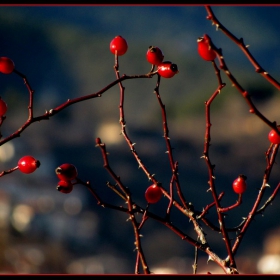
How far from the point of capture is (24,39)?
6.57m

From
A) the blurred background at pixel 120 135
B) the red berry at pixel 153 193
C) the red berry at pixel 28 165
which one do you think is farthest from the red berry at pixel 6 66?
the blurred background at pixel 120 135

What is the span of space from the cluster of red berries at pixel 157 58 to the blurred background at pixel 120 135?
3114mm

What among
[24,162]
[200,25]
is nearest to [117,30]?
[200,25]

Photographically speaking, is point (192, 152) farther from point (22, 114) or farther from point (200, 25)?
point (22, 114)

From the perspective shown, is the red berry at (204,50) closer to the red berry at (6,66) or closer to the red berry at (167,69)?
the red berry at (167,69)

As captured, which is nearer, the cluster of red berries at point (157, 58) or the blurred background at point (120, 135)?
the cluster of red berries at point (157, 58)

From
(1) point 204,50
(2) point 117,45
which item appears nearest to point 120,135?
(2) point 117,45

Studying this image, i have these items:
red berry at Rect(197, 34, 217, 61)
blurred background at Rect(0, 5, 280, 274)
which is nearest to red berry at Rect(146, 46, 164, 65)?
red berry at Rect(197, 34, 217, 61)

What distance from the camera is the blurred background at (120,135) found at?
4684mm

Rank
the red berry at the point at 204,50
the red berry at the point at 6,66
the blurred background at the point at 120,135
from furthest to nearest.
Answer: the blurred background at the point at 120,135 → the red berry at the point at 6,66 → the red berry at the point at 204,50

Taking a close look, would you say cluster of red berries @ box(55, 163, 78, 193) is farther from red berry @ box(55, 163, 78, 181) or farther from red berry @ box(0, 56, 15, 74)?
red berry @ box(0, 56, 15, 74)

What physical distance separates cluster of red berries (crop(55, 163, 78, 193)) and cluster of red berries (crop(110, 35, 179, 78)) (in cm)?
19

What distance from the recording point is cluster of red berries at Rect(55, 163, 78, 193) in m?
0.67
